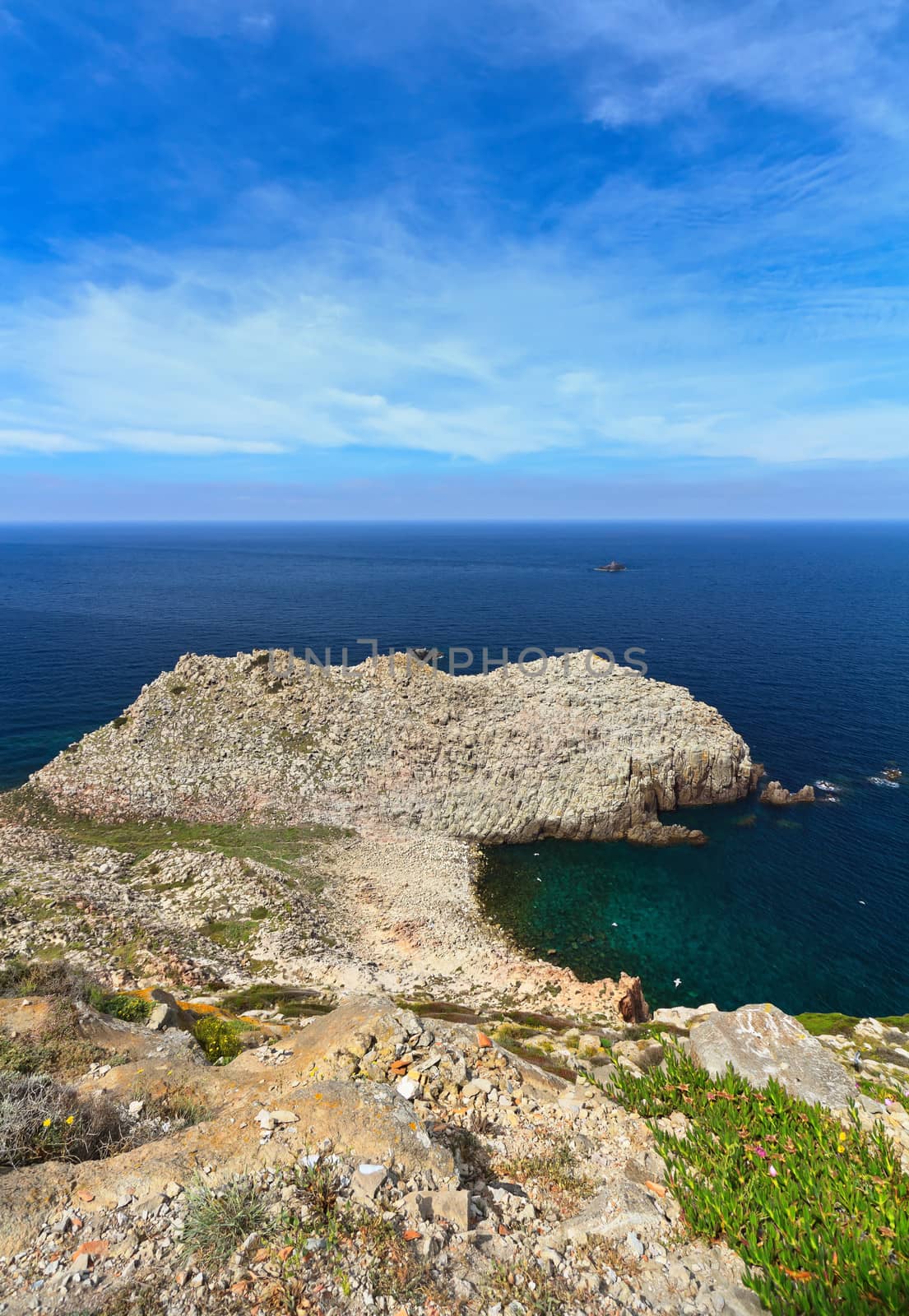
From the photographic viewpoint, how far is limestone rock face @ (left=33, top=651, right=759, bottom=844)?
43.4 m

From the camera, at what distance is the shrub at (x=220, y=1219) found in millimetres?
7594

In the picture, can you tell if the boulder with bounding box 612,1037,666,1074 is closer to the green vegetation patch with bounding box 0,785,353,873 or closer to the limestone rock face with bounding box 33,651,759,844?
the green vegetation patch with bounding box 0,785,353,873

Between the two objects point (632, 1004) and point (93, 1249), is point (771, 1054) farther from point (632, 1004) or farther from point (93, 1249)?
point (93, 1249)

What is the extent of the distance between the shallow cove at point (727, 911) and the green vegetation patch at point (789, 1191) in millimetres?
20522

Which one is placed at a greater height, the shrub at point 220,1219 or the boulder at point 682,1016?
the shrub at point 220,1219

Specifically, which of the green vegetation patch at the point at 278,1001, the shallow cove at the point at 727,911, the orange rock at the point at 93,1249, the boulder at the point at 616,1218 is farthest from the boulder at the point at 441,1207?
the shallow cove at the point at 727,911

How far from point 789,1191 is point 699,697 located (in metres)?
67.1

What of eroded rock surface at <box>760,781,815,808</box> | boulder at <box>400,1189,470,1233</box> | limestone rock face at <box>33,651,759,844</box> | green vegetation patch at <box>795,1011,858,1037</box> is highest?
boulder at <box>400,1189,470,1233</box>

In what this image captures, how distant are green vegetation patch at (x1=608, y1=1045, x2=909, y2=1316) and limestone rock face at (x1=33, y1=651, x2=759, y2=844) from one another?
32.0 meters

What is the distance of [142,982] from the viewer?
83.9ft

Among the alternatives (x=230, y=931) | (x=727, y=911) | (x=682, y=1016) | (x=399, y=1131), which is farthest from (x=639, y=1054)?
(x=727, y=911)

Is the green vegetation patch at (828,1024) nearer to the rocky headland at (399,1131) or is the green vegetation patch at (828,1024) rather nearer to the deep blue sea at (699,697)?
the rocky headland at (399,1131)

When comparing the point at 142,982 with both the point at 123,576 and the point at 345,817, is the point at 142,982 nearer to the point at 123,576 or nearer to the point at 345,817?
the point at 345,817

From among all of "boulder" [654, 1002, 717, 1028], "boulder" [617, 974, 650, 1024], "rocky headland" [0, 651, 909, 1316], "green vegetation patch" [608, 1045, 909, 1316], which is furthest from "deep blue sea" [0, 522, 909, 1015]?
"green vegetation patch" [608, 1045, 909, 1316]
